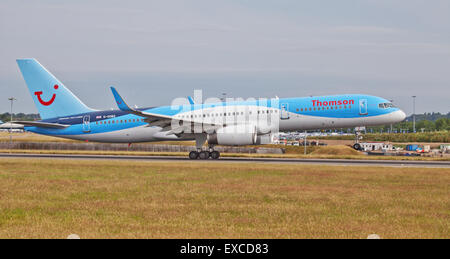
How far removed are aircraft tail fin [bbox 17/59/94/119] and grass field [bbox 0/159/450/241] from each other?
19.3 meters

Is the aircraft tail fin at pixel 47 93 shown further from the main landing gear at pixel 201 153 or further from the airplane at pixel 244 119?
the main landing gear at pixel 201 153

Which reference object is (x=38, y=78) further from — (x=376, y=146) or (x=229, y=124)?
(x=376, y=146)

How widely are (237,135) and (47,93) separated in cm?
1879

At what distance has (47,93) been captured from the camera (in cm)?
4475

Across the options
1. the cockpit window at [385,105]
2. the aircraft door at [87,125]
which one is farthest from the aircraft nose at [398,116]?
the aircraft door at [87,125]

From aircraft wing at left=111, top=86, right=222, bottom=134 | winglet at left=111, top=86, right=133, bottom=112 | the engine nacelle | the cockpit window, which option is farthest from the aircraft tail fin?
the cockpit window

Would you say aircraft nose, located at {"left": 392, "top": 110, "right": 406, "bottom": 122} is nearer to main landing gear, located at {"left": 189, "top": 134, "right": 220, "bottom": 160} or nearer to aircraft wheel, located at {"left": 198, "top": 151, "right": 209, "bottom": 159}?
main landing gear, located at {"left": 189, "top": 134, "right": 220, "bottom": 160}

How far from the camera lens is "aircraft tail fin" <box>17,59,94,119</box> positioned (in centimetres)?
4462

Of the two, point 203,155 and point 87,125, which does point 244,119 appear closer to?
point 203,155

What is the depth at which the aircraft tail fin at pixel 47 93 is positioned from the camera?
4462 centimetres
